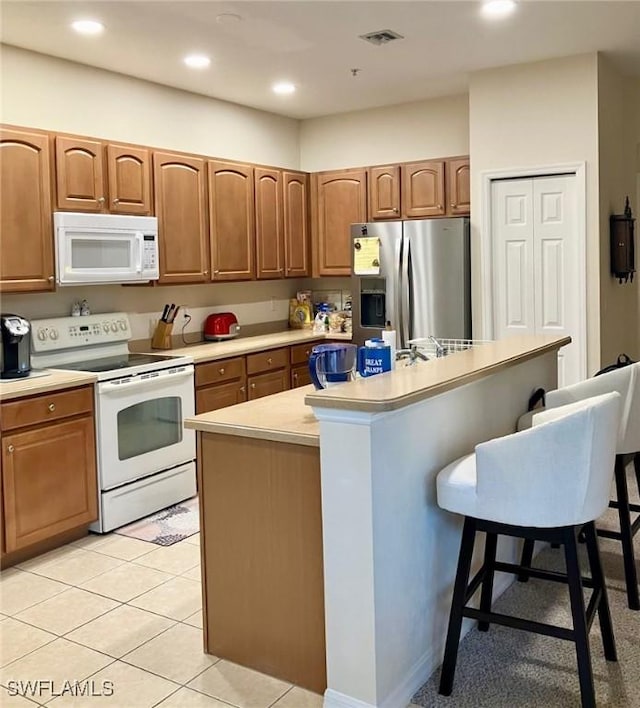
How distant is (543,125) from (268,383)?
2506 millimetres

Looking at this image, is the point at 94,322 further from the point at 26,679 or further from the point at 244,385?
→ the point at 26,679

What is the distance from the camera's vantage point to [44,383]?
362 centimetres

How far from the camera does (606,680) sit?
2.42m

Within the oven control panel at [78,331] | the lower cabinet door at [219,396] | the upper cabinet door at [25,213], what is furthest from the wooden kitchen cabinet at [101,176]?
the lower cabinet door at [219,396]

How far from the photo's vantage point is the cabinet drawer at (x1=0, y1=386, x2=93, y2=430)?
3443 millimetres

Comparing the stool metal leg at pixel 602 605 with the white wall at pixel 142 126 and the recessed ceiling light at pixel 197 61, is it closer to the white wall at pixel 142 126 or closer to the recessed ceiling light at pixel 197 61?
the white wall at pixel 142 126

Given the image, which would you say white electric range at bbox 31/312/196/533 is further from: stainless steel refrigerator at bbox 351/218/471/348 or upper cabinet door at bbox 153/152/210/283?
stainless steel refrigerator at bbox 351/218/471/348

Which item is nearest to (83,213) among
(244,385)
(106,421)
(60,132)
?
(60,132)

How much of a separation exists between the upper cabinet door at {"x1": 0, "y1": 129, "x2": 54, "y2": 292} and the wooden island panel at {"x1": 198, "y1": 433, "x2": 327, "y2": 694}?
1.81 metres

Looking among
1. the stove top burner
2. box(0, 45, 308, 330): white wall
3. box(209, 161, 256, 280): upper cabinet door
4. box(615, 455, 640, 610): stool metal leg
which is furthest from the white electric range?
box(615, 455, 640, 610): stool metal leg

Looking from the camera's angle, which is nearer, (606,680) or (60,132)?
(606,680)

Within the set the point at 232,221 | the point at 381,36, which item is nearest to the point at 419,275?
the point at 232,221

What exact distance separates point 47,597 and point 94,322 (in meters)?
1.76

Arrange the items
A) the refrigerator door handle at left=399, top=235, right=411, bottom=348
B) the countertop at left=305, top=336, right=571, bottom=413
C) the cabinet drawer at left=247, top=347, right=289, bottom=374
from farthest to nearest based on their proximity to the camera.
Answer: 1. the refrigerator door handle at left=399, top=235, right=411, bottom=348
2. the cabinet drawer at left=247, top=347, right=289, bottom=374
3. the countertop at left=305, top=336, right=571, bottom=413
